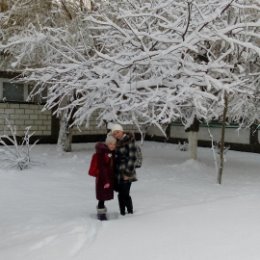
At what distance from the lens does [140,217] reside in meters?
7.00

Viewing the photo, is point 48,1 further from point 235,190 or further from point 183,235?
point 183,235

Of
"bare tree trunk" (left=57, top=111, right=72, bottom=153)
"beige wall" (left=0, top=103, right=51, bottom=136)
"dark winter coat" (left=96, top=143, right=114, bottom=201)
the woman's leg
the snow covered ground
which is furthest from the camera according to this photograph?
"beige wall" (left=0, top=103, right=51, bottom=136)

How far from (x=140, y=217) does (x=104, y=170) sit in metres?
0.87

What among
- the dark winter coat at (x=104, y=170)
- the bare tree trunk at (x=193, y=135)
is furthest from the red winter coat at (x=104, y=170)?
the bare tree trunk at (x=193, y=135)

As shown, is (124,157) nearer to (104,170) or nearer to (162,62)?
(104,170)

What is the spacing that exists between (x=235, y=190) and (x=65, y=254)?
5.43 meters

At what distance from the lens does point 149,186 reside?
1038cm

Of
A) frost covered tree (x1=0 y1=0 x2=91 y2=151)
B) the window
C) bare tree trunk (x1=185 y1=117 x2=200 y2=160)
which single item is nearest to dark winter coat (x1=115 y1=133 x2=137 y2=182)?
bare tree trunk (x1=185 y1=117 x2=200 y2=160)

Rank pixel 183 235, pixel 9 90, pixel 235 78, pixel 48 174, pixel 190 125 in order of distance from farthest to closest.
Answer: pixel 9 90, pixel 190 125, pixel 48 174, pixel 235 78, pixel 183 235

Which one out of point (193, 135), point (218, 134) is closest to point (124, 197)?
point (193, 135)

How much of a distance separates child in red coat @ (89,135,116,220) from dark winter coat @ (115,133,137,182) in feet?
0.30

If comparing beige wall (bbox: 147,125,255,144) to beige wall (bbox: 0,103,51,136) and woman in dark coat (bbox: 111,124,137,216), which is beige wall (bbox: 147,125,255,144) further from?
woman in dark coat (bbox: 111,124,137,216)

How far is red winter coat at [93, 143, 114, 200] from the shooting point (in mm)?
7008

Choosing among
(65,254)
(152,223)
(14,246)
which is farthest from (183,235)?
(14,246)
